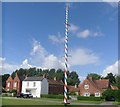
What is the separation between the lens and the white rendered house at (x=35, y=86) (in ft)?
241

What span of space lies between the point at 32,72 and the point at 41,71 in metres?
5.98

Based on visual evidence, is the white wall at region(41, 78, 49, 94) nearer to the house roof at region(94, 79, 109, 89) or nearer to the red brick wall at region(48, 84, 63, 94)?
the red brick wall at region(48, 84, 63, 94)

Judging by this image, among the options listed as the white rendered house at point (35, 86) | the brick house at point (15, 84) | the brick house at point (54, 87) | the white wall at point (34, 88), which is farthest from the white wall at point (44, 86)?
→ the brick house at point (15, 84)

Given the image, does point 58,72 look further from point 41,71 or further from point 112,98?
point 112,98

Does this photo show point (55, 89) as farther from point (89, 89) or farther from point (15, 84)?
point (89, 89)

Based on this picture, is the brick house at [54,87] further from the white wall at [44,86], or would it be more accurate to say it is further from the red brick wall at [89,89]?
the red brick wall at [89,89]

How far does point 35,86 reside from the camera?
74.3 m

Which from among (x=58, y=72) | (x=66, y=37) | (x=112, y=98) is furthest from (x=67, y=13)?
(x=58, y=72)

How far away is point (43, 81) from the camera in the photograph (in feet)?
247

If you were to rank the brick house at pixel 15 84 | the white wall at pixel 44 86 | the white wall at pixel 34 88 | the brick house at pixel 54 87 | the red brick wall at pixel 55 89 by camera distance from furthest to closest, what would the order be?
the brick house at pixel 15 84 < the brick house at pixel 54 87 < the red brick wall at pixel 55 89 < the white wall at pixel 44 86 < the white wall at pixel 34 88

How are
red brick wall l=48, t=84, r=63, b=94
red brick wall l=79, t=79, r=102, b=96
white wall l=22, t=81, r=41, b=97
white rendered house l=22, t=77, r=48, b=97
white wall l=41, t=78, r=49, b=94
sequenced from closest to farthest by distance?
red brick wall l=79, t=79, r=102, b=96 < white wall l=22, t=81, r=41, b=97 < white rendered house l=22, t=77, r=48, b=97 < white wall l=41, t=78, r=49, b=94 < red brick wall l=48, t=84, r=63, b=94

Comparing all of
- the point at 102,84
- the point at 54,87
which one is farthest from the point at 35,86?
the point at 102,84

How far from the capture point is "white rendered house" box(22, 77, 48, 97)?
7350cm

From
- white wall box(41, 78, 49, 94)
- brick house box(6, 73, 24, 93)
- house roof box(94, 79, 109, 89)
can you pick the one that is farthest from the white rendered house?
house roof box(94, 79, 109, 89)
